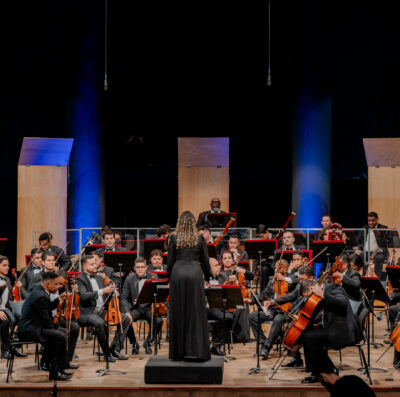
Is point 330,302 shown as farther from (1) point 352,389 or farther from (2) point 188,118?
(2) point 188,118

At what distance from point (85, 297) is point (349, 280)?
2814 mm

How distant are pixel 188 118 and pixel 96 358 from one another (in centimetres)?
849

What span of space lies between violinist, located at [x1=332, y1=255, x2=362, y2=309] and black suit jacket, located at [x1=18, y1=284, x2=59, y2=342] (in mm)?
2818

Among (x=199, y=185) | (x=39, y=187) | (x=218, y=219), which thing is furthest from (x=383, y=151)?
(x=39, y=187)

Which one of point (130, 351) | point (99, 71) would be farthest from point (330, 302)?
→ point (99, 71)

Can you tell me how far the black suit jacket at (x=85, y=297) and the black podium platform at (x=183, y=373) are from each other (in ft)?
5.01

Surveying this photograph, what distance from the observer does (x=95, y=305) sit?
766 cm

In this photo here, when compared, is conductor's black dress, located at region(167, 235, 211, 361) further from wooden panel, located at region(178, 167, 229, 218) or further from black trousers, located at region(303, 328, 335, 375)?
wooden panel, located at region(178, 167, 229, 218)

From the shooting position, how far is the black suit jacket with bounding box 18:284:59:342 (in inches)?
255

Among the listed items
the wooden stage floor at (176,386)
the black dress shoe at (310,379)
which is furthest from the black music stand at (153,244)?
the black dress shoe at (310,379)

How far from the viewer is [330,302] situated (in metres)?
6.19

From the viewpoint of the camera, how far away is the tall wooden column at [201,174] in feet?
38.7

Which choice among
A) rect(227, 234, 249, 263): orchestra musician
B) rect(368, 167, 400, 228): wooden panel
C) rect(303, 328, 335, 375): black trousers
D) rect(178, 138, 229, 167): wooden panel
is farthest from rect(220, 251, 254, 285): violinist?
rect(368, 167, 400, 228): wooden panel

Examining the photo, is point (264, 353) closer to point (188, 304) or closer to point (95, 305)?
point (188, 304)
